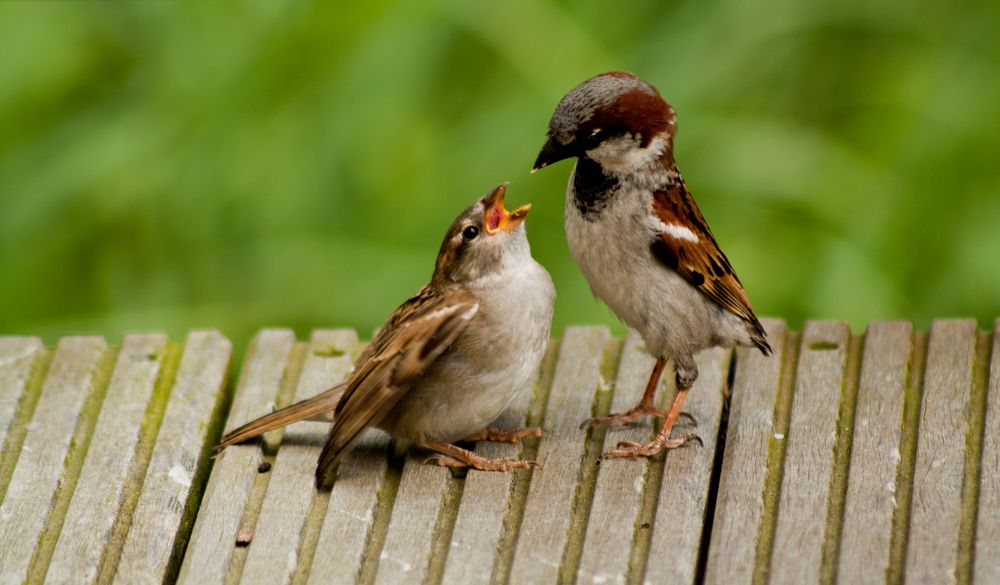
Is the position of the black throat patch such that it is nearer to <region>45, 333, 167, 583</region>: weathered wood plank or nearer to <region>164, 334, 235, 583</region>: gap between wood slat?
<region>164, 334, 235, 583</region>: gap between wood slat

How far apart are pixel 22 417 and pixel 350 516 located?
87 centimetres

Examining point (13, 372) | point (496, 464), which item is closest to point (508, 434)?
point (496, 464)

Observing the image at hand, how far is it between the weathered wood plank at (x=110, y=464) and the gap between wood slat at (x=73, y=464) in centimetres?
1

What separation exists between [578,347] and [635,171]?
0.49 meters

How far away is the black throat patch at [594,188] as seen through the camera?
319cm

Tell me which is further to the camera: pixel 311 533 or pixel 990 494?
pixel 311 533

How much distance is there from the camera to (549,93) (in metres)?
4.81

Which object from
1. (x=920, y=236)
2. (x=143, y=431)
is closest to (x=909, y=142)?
(x=920, y=236)

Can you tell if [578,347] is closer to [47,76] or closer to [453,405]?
[453,405]

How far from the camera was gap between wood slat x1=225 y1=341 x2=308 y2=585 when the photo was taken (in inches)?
109

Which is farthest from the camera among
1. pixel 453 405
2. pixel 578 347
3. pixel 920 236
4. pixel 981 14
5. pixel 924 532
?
pixel 981 14

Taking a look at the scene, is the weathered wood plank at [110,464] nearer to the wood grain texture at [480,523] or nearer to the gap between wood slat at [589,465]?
the wood grain texture at [480,523]

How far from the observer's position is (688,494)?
2844 millimetres

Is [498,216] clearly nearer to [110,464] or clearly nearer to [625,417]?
[625,417]
